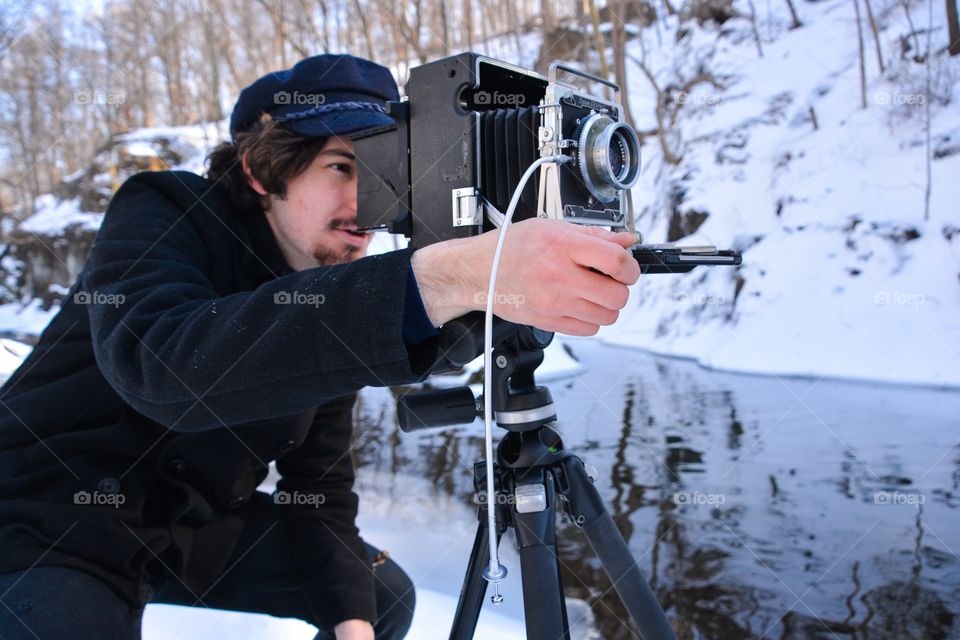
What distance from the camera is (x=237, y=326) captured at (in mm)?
827

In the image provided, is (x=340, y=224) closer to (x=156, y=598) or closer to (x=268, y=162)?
(x=268, y=162)

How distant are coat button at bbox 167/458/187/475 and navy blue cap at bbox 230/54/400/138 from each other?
0.70m

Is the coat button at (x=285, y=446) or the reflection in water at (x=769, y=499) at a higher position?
the coat button at (x=285, y=446)

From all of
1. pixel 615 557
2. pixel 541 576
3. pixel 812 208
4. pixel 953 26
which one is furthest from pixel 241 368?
pixel 953 26

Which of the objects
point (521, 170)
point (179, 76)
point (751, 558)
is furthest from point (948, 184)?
point (179, 76)

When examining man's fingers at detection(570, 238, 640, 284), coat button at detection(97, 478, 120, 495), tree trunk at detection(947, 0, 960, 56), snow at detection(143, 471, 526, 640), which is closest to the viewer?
man's fingers at detection(570, 238, 640, 284)

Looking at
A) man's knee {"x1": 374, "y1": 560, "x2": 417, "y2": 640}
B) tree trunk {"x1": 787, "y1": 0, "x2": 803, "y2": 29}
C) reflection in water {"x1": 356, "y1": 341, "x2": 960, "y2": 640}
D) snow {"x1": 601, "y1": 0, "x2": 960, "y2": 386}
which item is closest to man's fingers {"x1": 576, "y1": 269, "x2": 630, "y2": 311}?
man's knee {"x1": 374, "y1": 560, "x2": 417, "y2": 640}

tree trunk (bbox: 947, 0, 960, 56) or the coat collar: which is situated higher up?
tree trunk (bbox: 947, 0, 960, 56)

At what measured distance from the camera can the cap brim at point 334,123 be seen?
4.69 feet

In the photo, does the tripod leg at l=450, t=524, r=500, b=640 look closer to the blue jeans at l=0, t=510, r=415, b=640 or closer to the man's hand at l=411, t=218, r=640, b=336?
the man's hand at l=411, t=218, r=640, b=336

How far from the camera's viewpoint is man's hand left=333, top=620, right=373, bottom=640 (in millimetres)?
1455

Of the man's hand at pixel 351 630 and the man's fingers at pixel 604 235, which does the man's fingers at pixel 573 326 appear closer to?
the man's fingers at pixel 604 235

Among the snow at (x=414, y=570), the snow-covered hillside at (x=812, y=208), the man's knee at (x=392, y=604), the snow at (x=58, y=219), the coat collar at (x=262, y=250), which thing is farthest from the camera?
the snow at (x=58, y=219)

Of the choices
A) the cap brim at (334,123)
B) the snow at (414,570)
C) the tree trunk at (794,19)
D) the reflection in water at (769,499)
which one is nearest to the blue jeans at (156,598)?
the snow at (414,570)
